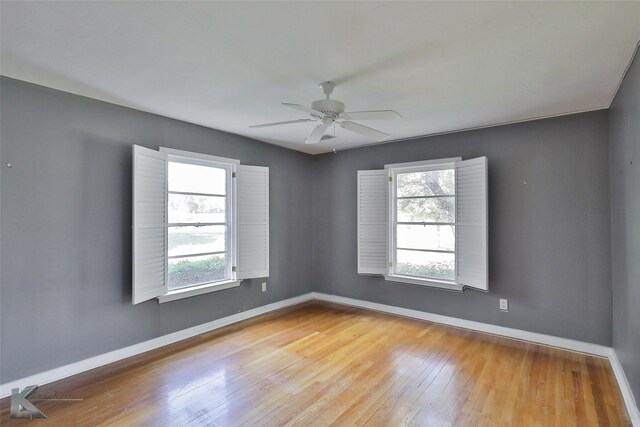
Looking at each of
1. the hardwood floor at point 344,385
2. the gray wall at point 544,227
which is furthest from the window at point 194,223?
the gray wall at point 544,227

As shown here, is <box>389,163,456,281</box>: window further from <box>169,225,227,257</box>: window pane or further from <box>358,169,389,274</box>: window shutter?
<box>169,225,227,257</box>: window pane

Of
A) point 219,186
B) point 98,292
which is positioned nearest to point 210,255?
point 219,186

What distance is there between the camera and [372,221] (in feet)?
14.9

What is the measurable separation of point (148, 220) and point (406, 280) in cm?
320

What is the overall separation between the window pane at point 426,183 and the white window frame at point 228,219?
2.27 m

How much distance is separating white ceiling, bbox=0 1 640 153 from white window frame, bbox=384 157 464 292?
3.36 feet

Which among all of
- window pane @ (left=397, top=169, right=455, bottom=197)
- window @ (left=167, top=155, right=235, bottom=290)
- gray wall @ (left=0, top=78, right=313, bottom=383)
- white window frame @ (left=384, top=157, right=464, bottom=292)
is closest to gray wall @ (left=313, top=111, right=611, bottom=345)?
white window frame @ (left=384, top=157, right=464, bottom=292)

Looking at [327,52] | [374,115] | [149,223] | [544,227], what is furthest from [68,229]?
[544,227]

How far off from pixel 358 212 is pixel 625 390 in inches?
123

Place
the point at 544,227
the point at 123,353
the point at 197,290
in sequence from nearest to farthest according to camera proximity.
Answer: the point at 123,353
the point at 544,227
the point at 197,290

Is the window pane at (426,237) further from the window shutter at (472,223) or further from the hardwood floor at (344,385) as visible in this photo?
the hardwood floor at (344,385)

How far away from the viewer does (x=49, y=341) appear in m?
2.58

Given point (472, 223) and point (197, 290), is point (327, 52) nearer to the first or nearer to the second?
point (472, 223)

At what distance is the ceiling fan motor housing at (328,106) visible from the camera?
7.76ft
